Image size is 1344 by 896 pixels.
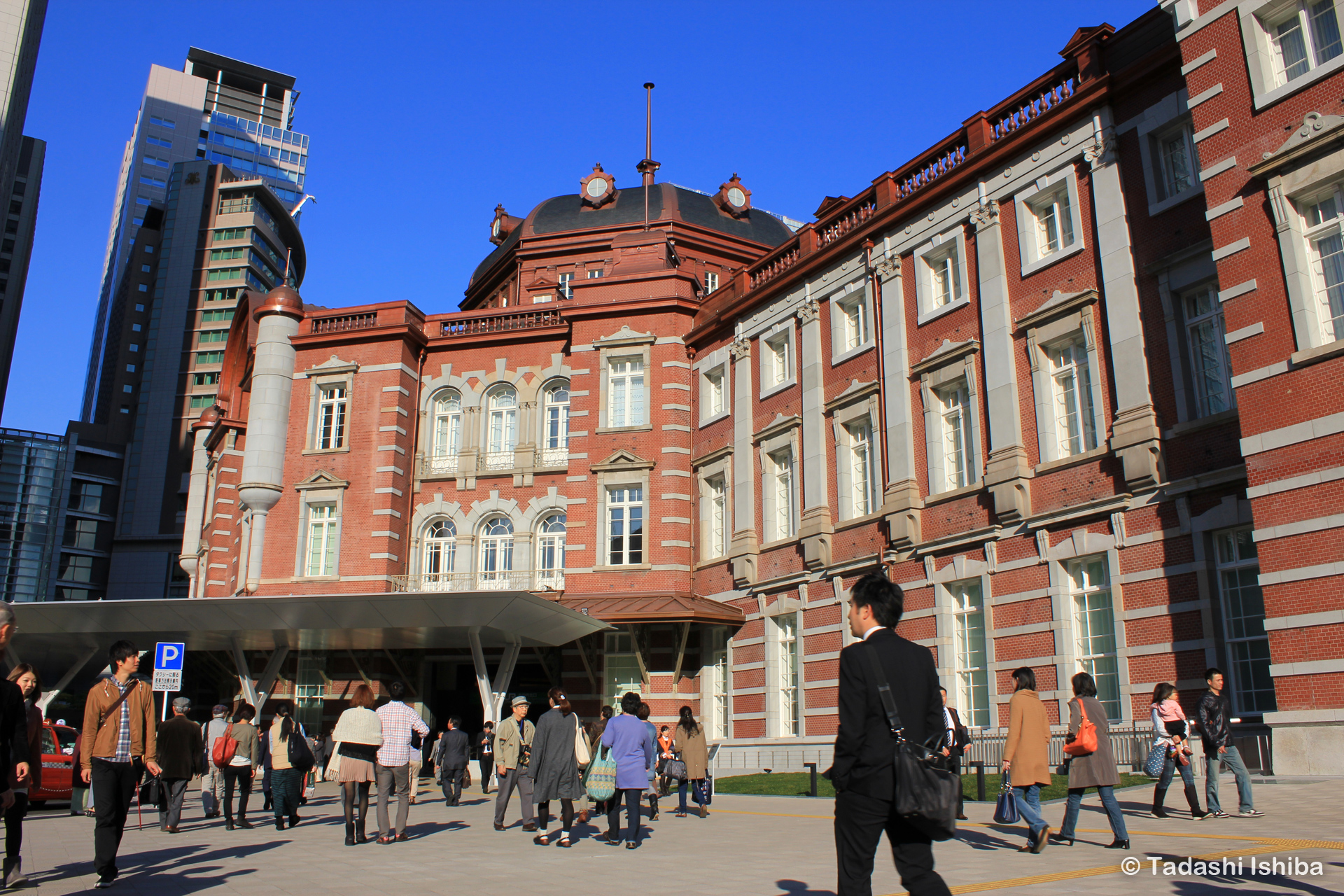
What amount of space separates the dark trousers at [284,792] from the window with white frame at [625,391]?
16797 millimetres

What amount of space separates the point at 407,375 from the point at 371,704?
20.5 metres

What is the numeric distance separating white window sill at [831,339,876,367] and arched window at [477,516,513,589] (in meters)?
11.3

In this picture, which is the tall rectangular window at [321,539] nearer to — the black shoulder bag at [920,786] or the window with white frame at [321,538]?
the window with white frame at [321,538]

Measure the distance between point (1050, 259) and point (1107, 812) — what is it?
12.1 meters

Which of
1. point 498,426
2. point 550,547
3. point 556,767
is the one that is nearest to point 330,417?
point 498,426

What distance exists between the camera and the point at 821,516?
78.8 feet

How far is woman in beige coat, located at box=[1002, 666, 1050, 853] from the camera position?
9.56 m

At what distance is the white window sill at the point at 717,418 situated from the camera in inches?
1107

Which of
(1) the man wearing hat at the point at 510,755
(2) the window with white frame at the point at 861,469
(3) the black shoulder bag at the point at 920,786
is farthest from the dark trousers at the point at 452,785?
(3) the black shoulder bag at the point at 920,786

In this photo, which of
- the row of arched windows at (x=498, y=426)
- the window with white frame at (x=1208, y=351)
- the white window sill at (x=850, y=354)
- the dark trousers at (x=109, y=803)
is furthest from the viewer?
the row of arched windows at (x=498, y=426)

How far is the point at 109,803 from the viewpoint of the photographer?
863 centimetres

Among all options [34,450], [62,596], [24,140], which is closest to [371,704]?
[62,596]

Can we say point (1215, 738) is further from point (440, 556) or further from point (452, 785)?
point (440, 556)

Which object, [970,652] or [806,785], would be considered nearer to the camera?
[806,785]
